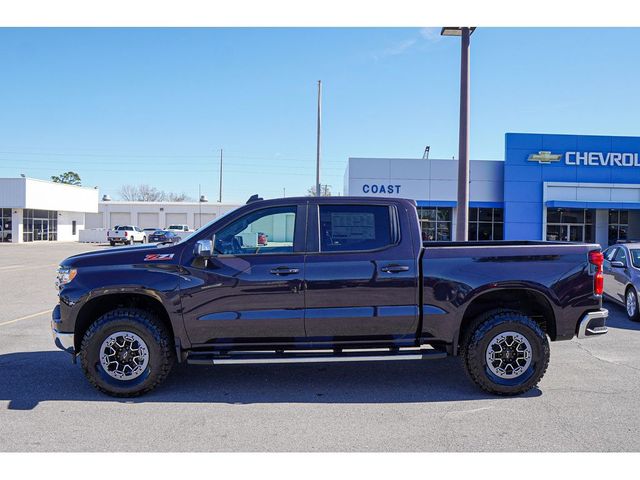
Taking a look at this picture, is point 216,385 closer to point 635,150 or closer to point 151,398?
point 151,398

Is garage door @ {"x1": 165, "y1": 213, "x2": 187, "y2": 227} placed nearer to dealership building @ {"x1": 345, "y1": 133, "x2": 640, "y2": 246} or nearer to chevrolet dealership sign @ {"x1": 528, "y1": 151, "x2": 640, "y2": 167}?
dealership building @ {"x1": 345, "y1": 133, "x2": 640, "y2": 246}

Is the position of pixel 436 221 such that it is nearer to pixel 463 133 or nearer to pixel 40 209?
pixel 463 133

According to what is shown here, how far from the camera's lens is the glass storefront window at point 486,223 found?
28.4 metres

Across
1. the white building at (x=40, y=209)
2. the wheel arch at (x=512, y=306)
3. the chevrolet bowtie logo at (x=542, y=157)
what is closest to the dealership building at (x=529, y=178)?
the chevrolet bowtie logo at (x=542, y=157)

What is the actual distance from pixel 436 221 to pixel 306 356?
82.2 feet

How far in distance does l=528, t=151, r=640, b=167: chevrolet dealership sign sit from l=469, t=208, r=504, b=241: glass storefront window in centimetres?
353

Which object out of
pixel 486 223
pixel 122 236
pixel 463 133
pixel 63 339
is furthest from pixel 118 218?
pixel 63 339

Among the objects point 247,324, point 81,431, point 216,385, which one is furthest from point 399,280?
point 81,431

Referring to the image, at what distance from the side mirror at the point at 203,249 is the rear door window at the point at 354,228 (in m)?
1.12

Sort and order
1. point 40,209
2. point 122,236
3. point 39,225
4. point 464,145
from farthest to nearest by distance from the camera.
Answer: point 39,225 → point 40,209 → point 122,236 → point 464,145

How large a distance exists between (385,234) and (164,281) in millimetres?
2303

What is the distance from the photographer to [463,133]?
11773 mm

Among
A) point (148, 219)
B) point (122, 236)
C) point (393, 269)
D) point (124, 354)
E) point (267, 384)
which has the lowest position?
Answer: point (267, 384)

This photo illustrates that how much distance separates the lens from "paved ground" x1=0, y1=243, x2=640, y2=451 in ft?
12.9
